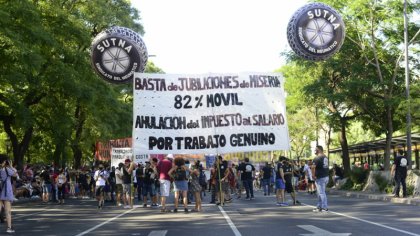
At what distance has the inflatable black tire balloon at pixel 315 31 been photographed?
18.7 m

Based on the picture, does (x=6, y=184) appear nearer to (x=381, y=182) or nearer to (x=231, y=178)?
(x=231, y=178)

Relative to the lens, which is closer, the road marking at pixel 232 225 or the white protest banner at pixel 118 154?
the road marking at pixel 232 225

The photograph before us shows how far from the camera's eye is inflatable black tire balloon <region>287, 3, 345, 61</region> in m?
18.7

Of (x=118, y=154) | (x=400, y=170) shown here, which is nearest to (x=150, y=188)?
(x=400, y=170)

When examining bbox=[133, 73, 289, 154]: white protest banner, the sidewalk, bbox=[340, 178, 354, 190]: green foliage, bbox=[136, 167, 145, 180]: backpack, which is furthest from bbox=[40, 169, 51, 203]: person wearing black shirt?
bbox=[340, 178, 354, 190]: green foliage

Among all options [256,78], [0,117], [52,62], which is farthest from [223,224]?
[0,117]

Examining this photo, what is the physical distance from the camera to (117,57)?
19.1 metres

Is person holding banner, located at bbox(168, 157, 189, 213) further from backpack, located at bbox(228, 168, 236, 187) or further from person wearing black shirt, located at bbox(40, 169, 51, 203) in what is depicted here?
person wearing black shirt, located at bbox(40, 169, 51, 203)

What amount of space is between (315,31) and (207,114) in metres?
4.79

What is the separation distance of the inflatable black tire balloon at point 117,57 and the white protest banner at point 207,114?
2.51m

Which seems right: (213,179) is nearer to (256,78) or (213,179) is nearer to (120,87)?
(256,78)

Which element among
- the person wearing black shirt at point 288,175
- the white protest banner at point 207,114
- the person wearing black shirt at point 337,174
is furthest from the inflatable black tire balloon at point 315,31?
the person wearing black shirt at point 337,174

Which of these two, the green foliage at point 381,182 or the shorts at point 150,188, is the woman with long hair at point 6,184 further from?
the green foliage at point 381,182

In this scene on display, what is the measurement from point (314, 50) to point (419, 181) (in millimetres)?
8199
